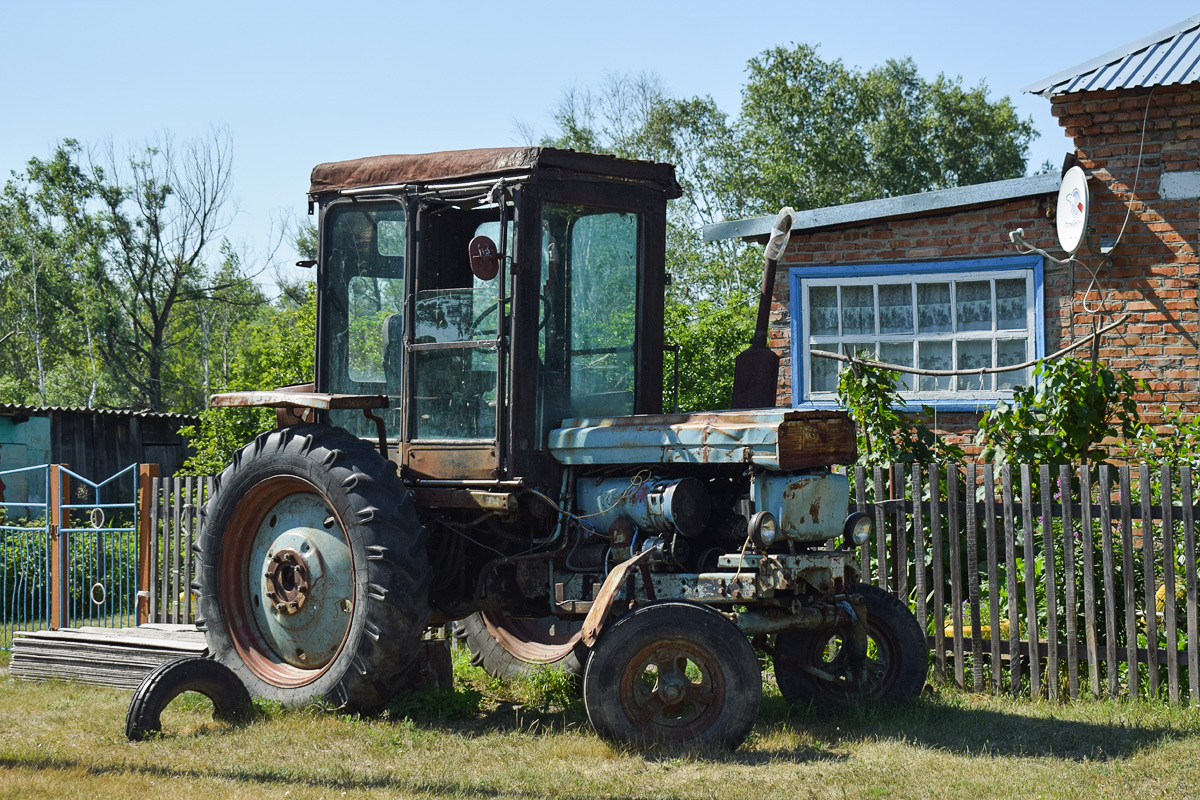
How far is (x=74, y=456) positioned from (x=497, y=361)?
64.5 ft

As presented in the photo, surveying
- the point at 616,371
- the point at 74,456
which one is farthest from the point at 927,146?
the point at 616,371

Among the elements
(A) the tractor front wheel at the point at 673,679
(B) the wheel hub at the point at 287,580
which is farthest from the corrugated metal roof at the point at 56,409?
(A) the tractor front wheel at the point at 673,679

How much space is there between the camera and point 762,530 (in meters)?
5.29

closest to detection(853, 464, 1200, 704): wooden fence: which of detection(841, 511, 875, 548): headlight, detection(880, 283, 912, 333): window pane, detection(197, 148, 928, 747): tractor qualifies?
detection(197, 148, 928, 747): tractor

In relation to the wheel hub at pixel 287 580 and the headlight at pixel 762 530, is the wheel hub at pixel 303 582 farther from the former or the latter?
the headlight at pixel 762 530

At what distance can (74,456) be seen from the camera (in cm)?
2300

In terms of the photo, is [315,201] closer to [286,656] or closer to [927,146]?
[286,656]

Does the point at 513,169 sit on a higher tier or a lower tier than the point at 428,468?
higher

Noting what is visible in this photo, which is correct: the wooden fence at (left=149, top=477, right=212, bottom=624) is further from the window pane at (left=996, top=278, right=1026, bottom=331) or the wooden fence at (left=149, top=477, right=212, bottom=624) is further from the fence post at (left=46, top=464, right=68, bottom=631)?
the window pane at (left=996, top=278, right=1026, bottom=331)

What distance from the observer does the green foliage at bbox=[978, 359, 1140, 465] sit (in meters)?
7.32

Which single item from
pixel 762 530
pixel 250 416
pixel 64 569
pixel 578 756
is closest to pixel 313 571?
pixel 578 756

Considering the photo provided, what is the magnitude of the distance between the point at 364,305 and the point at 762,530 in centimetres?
253

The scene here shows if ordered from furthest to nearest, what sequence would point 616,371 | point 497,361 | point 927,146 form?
1. point 927,146
2. point 616,371
3. point 497,361

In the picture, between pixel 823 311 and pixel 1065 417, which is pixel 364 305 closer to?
pixel 1065 417
